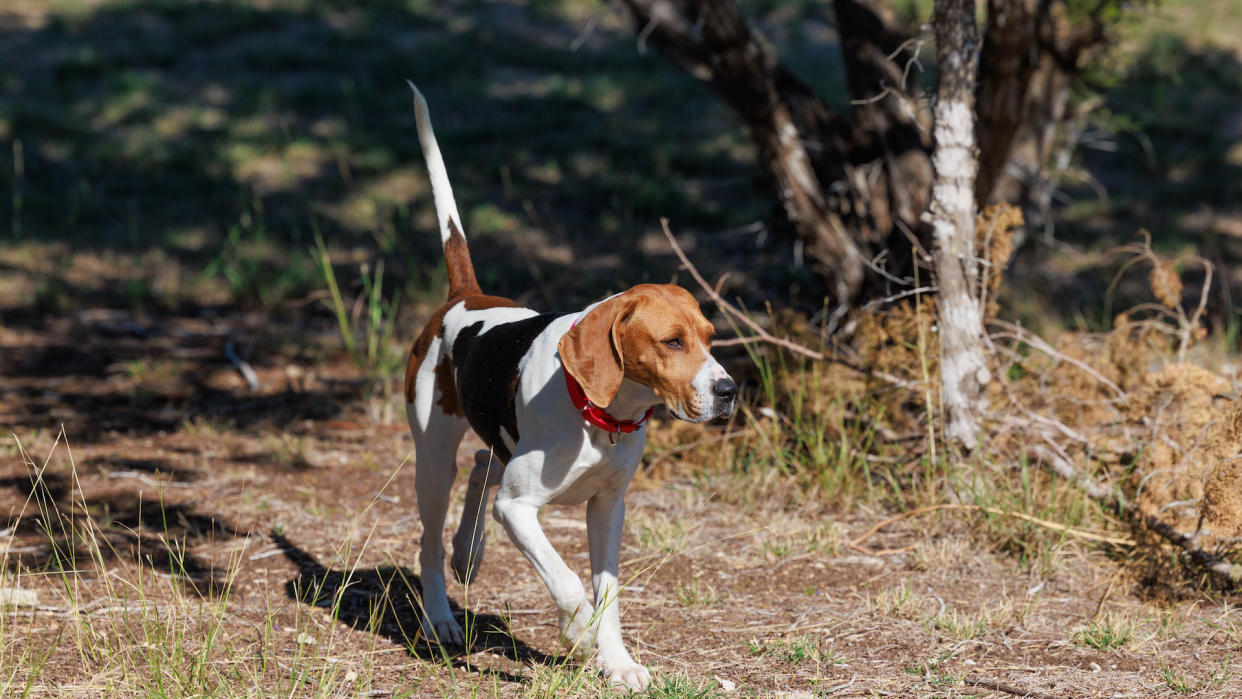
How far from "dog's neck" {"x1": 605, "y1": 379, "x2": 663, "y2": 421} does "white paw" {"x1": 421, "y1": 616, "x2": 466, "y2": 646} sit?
46.1 inches

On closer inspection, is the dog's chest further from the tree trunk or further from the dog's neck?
the tree trunk

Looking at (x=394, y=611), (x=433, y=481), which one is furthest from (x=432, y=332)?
(x=394, y=611)

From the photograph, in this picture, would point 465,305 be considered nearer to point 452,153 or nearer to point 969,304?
point 969,304

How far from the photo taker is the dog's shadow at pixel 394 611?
12.7 ft

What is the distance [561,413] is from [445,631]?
3.76ft

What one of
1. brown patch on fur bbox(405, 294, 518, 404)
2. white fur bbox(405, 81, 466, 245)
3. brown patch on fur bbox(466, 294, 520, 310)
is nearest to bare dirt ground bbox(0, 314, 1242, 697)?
brown patch on fur bbox(405, 294, 518, 404)

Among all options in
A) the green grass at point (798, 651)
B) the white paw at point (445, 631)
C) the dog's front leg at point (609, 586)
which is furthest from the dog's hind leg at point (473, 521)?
the green grass at point (798, 651)

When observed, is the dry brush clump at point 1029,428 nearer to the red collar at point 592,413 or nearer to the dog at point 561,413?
the dog at point 561,413

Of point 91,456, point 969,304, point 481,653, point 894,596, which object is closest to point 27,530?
point 91,456

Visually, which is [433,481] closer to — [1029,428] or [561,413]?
[561,413]

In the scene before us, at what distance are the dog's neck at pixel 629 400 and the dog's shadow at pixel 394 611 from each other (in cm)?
79

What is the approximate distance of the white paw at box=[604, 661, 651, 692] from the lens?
11.1ft

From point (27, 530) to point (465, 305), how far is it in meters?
2.16

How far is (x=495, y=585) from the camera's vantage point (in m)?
4.55
